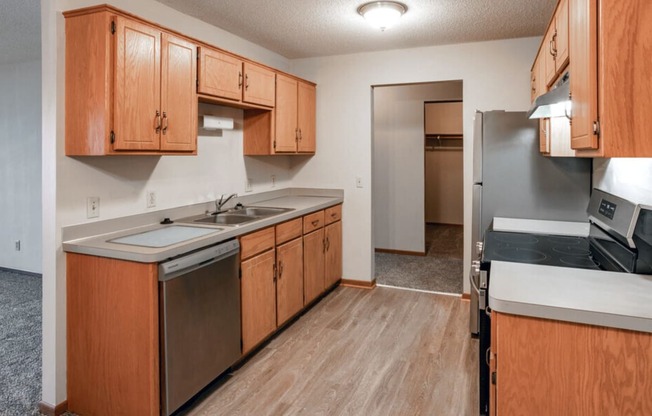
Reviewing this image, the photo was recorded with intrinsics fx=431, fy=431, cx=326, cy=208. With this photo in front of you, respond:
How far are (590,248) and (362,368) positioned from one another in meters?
1.50

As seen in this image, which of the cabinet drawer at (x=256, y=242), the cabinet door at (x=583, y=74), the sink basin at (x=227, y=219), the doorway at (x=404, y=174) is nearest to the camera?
the cabinet door at (x=583, y=74)

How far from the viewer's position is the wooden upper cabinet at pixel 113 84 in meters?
2.13

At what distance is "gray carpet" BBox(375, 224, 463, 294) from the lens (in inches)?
179

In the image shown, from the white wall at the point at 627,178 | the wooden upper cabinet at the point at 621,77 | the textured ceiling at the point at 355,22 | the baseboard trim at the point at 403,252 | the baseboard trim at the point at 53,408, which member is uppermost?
the textured ceiling at the point at 355,22

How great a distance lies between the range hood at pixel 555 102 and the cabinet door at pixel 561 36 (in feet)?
0.24

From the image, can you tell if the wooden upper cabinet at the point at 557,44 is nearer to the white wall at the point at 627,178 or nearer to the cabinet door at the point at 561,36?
the cabinet door at the point at 561,36

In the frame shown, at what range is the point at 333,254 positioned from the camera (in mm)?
4273

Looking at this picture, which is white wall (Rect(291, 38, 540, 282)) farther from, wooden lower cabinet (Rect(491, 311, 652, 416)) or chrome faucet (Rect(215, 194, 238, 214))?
wooden lower cabinet (Rect(491, 311, 652, 416))

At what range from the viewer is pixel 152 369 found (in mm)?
2039

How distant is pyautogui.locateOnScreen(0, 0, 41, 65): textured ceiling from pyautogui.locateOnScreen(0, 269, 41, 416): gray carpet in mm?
2363

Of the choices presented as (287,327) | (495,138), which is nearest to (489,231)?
(495,138)

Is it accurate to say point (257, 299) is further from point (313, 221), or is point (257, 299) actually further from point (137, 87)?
point (137, 87)

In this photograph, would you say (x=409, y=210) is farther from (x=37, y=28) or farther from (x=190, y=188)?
(x=37, y=28)

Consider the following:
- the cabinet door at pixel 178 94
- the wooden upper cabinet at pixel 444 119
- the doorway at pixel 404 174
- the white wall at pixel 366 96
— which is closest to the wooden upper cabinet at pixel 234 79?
the cabinet door at pixel 178 94
